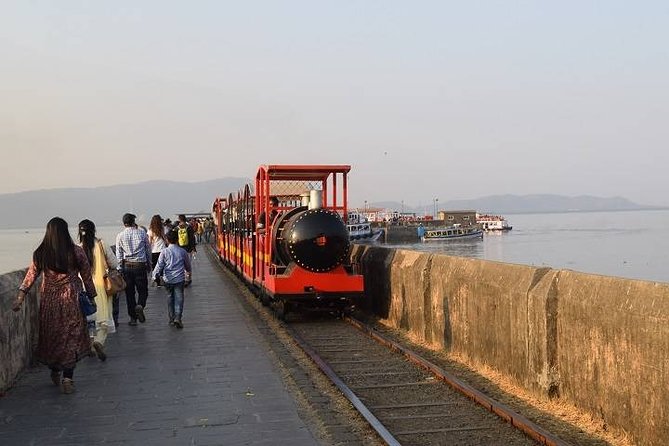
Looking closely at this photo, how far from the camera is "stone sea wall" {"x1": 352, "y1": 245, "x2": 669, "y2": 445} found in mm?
5211

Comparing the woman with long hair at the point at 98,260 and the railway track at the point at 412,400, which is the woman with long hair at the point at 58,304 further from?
the railway track at the point at 412,400

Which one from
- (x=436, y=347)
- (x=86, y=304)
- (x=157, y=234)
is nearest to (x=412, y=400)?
(x=436, y=347)

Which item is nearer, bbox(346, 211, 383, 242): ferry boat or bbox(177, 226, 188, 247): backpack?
bbox(177, 226, 188, 247): backpack

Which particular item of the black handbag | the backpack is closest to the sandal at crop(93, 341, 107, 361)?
the black handbag

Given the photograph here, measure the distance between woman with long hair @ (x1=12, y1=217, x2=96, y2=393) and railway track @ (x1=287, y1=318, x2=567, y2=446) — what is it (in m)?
2.82

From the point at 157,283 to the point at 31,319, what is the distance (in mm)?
11132

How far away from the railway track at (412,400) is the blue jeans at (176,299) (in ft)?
8.09

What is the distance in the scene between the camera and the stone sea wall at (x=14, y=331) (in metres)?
7.57

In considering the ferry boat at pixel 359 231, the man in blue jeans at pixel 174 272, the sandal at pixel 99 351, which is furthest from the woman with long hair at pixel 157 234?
the ferry boat at pixel 359 231

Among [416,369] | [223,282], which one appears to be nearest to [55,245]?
[416,369]

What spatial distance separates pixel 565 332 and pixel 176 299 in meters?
7.53

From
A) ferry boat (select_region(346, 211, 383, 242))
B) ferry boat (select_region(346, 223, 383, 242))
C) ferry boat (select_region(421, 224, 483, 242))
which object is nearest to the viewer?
ferry boat (select_region(346, 223, 383, 242))

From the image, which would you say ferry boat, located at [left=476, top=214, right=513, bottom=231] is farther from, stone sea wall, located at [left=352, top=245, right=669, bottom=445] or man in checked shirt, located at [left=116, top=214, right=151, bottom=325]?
stone sea wall, located at [left=352, top=245, right=669, bottom=445]

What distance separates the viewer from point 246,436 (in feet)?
19.0
